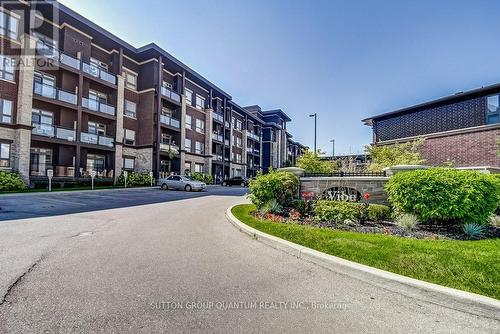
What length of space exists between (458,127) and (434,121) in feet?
6.08

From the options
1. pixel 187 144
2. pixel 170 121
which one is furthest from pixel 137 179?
pixel 187 144

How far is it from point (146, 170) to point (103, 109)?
772 centimetres

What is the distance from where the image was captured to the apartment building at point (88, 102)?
1995 cm

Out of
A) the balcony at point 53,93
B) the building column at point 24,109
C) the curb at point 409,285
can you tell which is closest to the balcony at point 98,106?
the balcony at point 53,93

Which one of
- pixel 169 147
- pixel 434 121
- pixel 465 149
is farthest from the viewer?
pixel 169 147

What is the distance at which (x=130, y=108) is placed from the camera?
97.8ft

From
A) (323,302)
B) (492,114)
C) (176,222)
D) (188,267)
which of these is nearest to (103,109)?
(176,222)

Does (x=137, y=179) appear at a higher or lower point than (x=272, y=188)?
higher

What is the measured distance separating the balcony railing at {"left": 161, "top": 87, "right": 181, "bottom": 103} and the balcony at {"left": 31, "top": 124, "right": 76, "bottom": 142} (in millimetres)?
11519

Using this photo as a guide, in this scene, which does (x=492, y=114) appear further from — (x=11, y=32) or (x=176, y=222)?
(x=11, y=32)

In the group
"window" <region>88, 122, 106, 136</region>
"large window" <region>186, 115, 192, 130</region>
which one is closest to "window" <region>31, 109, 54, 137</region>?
"window" <region>88, 122, 106, 136</region>

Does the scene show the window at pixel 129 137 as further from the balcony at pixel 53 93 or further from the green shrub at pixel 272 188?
the green shrub at pixel 272 188

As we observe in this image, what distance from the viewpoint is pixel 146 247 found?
582cm

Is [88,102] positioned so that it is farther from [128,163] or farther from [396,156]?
[396,156]
